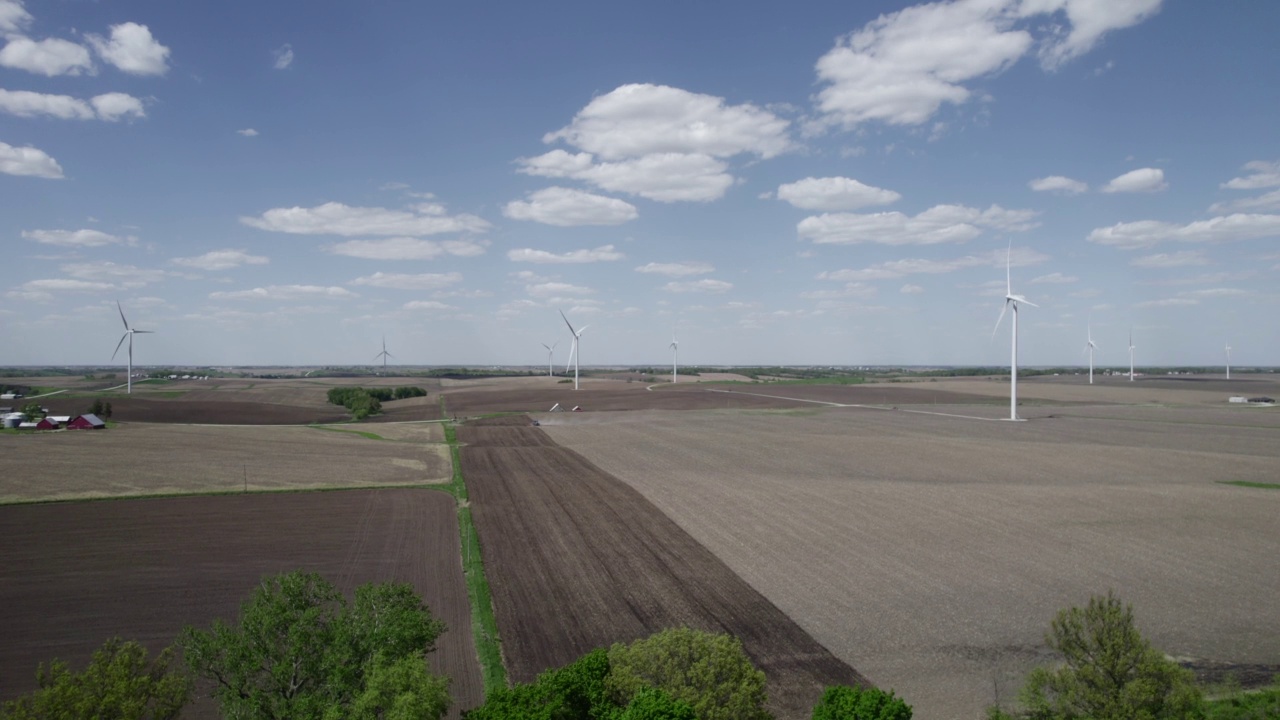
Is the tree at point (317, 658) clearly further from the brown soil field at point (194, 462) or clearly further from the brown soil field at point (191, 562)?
the brown soil field at point (194, 462)

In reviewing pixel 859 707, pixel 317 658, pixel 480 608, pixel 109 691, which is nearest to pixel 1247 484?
pixel 859 707

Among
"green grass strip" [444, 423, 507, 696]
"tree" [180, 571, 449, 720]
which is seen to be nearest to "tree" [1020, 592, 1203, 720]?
"tree" [180, 571, 449, 720]

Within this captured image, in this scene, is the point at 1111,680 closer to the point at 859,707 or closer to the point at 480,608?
the point at 859,707

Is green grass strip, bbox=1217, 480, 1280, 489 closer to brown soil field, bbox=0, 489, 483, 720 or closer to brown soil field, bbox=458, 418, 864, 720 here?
brown soil field, bbox=458, 418, 864, 720

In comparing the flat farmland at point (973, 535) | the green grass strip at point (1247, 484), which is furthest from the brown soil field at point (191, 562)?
the green grass strip at point (1247, 484)

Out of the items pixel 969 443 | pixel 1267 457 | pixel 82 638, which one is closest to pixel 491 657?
pixel 82 638

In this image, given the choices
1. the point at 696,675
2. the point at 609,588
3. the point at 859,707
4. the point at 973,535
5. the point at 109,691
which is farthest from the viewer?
the point at 973,535
